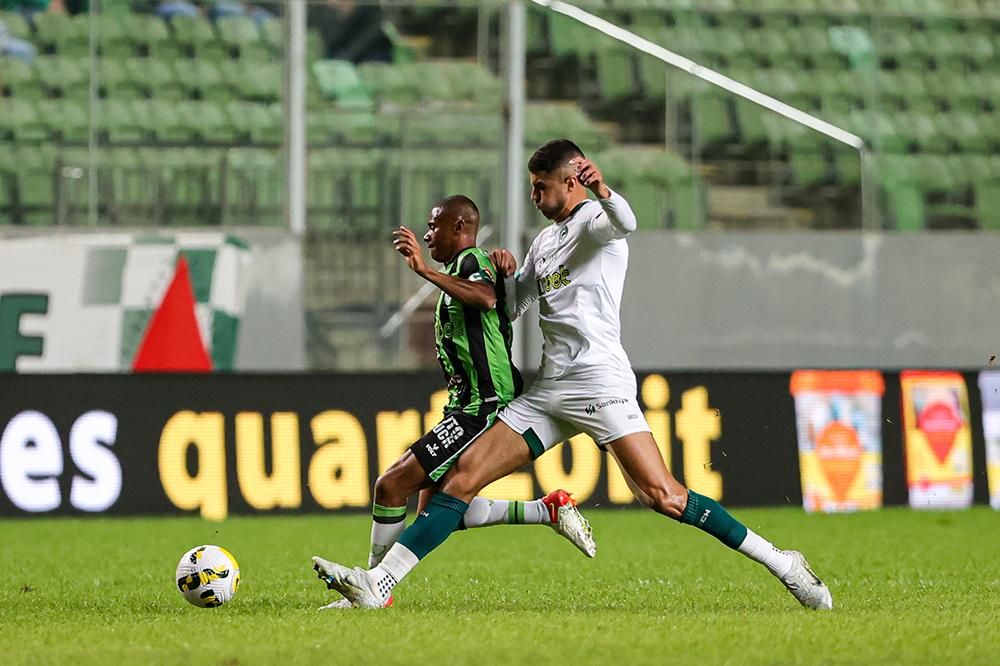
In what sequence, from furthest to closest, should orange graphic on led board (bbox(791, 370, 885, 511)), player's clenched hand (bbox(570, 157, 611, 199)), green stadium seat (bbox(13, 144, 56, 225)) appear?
green stadium seat (bbox(13, 144, 56, 225)) < orange graphic on led board (bbox(791, 370, 885, 511)) < player's clenched hand (bbox(570, 157, 611, 199))

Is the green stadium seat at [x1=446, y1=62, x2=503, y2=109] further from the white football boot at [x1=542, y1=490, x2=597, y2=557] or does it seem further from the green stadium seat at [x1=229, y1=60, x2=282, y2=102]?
the white football boot at [x1=542, y1=490, x2=597, y2=557]

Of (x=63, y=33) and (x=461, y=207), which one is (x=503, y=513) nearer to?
(x=461, y=207)

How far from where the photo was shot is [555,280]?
6.85 metres

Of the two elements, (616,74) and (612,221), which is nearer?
(612,221)

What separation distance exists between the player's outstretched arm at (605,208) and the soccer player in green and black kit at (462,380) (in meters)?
0.55

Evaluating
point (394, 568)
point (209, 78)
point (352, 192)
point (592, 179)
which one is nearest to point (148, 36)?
point (209, 78)

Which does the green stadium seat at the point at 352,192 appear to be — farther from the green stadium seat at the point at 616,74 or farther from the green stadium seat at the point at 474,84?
the green stadium seat at the point at 616,74

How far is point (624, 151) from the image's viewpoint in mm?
16172

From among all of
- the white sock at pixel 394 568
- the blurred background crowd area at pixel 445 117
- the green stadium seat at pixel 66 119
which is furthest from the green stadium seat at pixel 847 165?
the white sock at pixel 394 568

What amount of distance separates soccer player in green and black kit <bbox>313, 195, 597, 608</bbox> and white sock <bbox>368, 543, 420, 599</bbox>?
27 centimetres

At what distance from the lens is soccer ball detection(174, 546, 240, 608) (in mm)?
6820

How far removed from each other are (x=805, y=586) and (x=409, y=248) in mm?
2008

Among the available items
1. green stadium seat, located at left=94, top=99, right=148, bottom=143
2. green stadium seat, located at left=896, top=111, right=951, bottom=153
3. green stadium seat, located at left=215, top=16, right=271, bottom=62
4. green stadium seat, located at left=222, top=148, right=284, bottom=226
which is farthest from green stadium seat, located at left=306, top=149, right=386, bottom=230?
green stadium seat, located at left=896, top=111, right=951, bottom=153

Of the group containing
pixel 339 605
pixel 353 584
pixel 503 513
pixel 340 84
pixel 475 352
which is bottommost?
pixel 339 605
